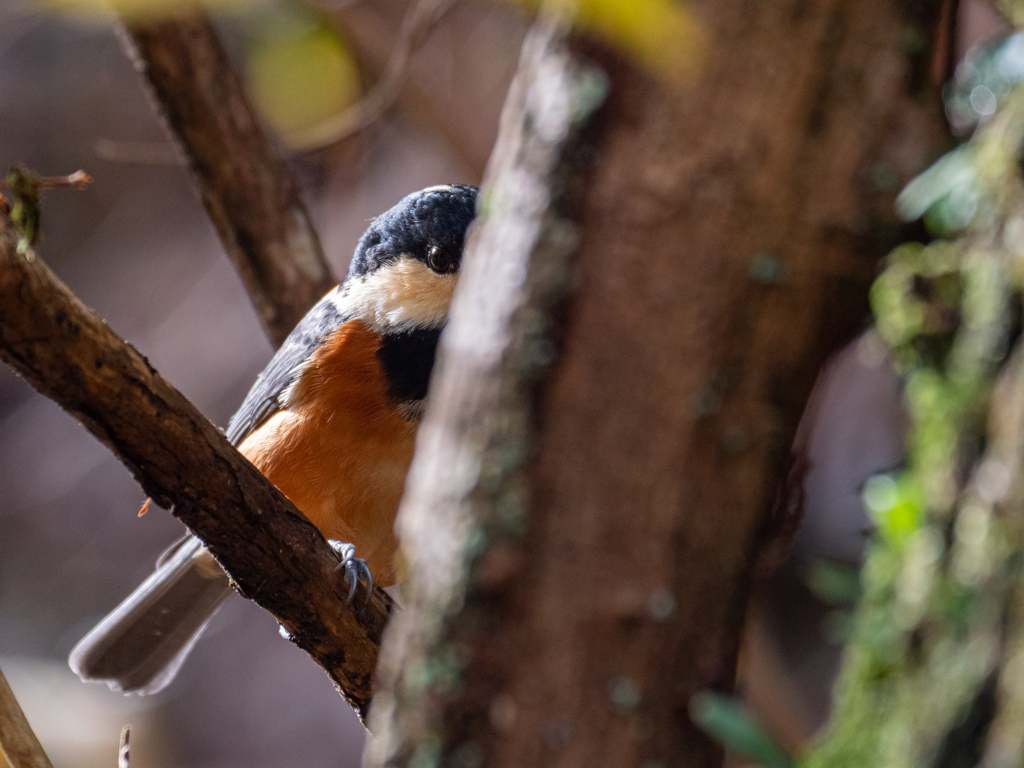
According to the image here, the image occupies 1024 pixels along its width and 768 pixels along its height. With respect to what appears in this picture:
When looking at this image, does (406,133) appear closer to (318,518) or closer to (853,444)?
(853,444)

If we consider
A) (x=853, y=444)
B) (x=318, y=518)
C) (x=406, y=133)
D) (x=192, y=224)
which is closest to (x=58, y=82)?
(x=192, y=224)

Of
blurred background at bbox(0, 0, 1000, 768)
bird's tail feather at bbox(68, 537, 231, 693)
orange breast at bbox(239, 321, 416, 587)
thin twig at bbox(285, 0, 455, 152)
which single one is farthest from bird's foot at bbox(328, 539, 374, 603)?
blurred background at bbox(0, 0, 1000, 768)

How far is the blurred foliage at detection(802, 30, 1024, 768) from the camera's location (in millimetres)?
703

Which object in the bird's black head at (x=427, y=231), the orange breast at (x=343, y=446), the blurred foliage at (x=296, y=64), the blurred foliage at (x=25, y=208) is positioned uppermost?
the blurred foliage at (x=296, y=64)

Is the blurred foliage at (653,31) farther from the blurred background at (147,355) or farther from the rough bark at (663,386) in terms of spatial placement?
the blurred background at (147,355)

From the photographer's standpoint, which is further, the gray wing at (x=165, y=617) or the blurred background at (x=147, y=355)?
the blurred background at (x=147, y=355)

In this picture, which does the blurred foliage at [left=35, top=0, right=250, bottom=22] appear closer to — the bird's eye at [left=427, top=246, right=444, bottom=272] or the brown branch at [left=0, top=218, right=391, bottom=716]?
the brown branch at [left=0, top=218, right=391, bottom=716]

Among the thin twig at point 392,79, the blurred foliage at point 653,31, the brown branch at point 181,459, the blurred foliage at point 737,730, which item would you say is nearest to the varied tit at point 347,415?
the brown branch at point 181,459

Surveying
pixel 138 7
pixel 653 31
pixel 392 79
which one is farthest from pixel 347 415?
pixel 653 31

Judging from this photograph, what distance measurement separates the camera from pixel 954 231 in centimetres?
87

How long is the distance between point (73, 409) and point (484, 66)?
345 centimetres

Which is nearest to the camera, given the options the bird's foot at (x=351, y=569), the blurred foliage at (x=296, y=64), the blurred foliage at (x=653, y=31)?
the blurred foliage at (x=653, y=31)

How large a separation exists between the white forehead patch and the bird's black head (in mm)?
21

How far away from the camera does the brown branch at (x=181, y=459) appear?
36.5 inches
